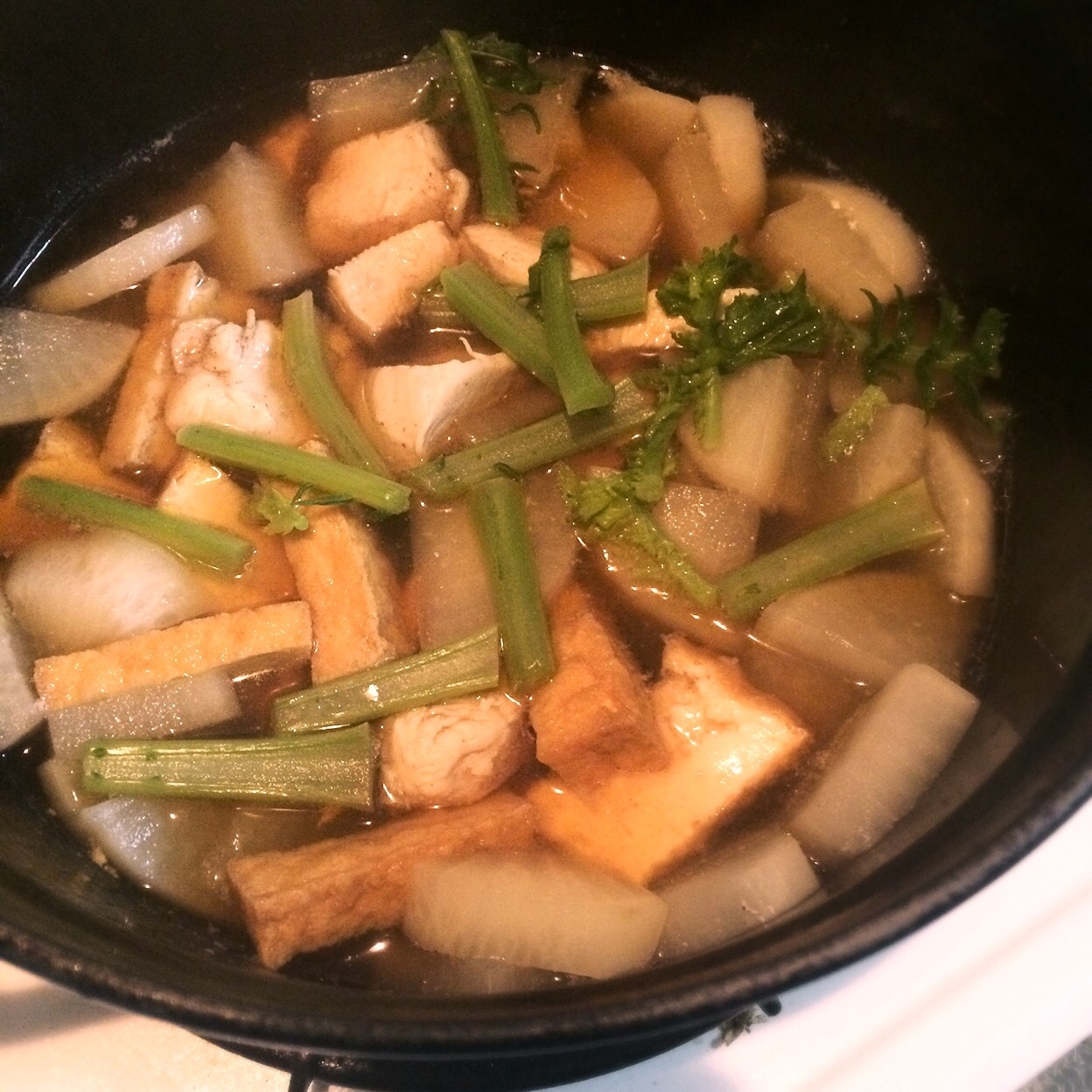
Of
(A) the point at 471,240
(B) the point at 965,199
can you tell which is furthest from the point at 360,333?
(B) the point at 965,199

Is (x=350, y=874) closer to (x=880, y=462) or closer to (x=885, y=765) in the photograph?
(x=885, y=765)

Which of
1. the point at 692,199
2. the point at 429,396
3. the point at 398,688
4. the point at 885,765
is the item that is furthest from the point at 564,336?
the point at 885,765

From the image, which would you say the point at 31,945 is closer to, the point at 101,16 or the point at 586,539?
the point at 586,539

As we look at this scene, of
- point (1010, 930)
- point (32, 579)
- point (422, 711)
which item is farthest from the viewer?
point (32, 579)

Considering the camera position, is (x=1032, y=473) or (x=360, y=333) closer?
(x=1032, y=473)

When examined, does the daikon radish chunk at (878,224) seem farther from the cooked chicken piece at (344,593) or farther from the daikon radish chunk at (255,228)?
the cooked chicken piece at (344,593)

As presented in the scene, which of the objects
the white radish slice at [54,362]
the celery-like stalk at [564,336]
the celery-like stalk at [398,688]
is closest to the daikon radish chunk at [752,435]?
the celery-like stalk at [564,336]
